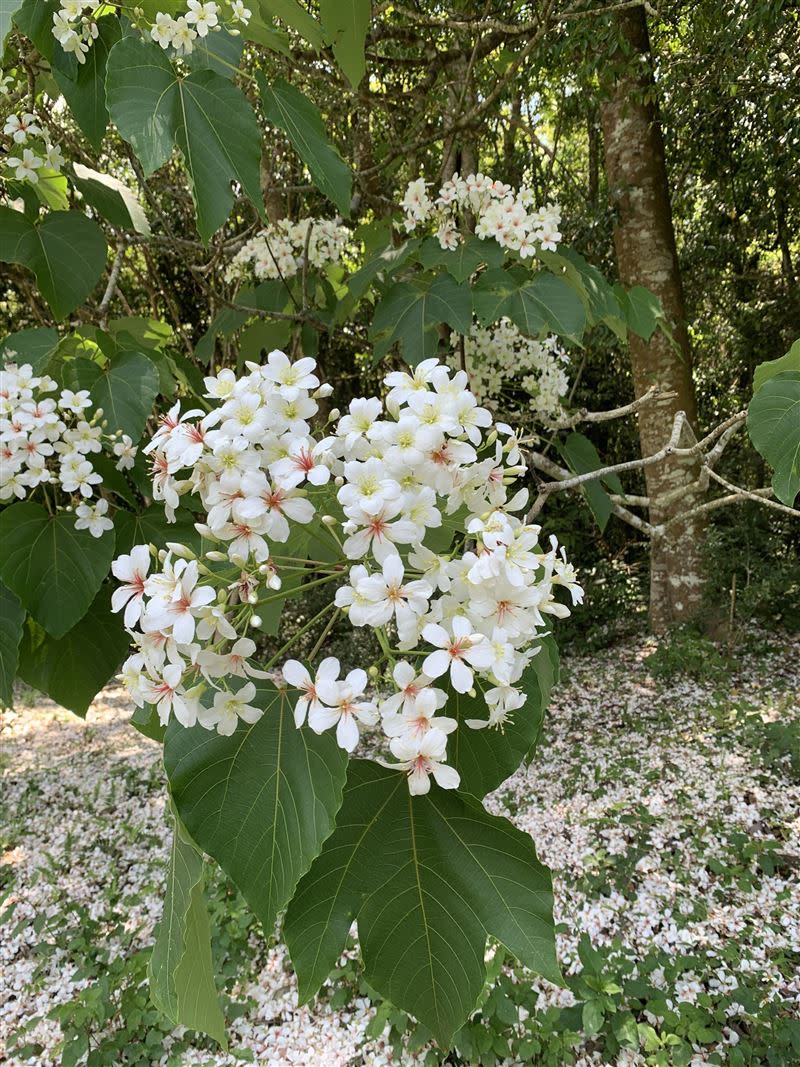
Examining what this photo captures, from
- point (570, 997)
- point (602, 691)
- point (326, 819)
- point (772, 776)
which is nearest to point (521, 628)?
point (326, 819)

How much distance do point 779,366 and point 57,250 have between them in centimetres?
121

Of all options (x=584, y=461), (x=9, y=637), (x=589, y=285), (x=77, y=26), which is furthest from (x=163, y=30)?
(x=584, y=461)

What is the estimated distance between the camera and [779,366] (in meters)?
1.09

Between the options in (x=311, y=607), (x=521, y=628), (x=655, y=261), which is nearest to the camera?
(x=521, y=628)

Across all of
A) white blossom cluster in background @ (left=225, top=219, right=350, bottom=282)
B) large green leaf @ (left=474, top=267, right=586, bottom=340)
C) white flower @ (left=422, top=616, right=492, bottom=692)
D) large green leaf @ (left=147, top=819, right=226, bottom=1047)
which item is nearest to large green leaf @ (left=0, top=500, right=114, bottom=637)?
large green leaf @ (left=147, top=819, right=226, bottom=1047)

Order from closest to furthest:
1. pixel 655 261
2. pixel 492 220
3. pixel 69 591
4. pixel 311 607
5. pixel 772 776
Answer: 1. pixel 69 591
2. pixel 492 220
3. pixel 772 776
4. pixel 655 261
5. pixel 311 607

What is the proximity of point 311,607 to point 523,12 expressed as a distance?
121 inches

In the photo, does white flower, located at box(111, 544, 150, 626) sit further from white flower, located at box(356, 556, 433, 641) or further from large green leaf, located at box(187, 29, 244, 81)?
large green leaf, located at box(187, 29, 244, 81)

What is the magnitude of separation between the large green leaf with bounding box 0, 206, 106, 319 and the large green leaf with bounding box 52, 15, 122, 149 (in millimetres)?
351

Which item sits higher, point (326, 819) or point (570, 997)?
point (326, 819)

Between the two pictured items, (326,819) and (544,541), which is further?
(544,541)

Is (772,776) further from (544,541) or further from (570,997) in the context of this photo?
(544,541)

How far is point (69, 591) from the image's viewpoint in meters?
1.13

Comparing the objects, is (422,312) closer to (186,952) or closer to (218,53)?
(218,53)
